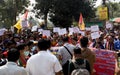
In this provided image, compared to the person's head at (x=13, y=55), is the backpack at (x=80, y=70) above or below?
below

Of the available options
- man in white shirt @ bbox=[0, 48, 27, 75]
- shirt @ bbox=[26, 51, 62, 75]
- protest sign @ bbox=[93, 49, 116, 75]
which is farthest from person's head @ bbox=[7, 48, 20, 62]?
protest sign @ bbox=[93, 49, 116, 75]

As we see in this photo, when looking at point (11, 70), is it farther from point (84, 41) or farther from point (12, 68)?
point (84, 41)

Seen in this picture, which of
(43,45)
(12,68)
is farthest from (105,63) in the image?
(12,68)

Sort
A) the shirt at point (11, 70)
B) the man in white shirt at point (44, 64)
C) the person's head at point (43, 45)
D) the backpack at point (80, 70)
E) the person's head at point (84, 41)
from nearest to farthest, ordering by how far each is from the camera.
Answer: the shirt at point (11, 70), the backpack at point (80, 70), the man in white shirt at point (44, 64), the person's head at point (43, 45), the person's head at point (84, 41)

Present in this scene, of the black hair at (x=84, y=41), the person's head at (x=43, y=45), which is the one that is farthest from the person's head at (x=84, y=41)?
the person's head at (x=43, y=45)

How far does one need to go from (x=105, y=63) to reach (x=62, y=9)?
101ft

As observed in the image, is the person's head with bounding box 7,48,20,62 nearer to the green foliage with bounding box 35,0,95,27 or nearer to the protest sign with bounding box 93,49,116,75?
the protest sign with bounding box 93,49,116,75

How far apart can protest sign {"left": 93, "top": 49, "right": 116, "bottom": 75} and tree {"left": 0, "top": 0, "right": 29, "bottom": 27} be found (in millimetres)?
46057

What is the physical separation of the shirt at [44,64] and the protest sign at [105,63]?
523cm

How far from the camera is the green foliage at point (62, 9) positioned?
42.4 m

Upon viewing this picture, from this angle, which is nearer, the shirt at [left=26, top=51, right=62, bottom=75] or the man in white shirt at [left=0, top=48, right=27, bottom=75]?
the man in white shirt at [left=0, top=48, right=27, bottom=75]

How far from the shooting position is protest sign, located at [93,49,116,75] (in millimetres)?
11773

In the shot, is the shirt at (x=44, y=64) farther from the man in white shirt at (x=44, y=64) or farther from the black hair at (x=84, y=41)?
the black hair at (x=84, y=41)

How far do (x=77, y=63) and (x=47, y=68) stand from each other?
57 cm
